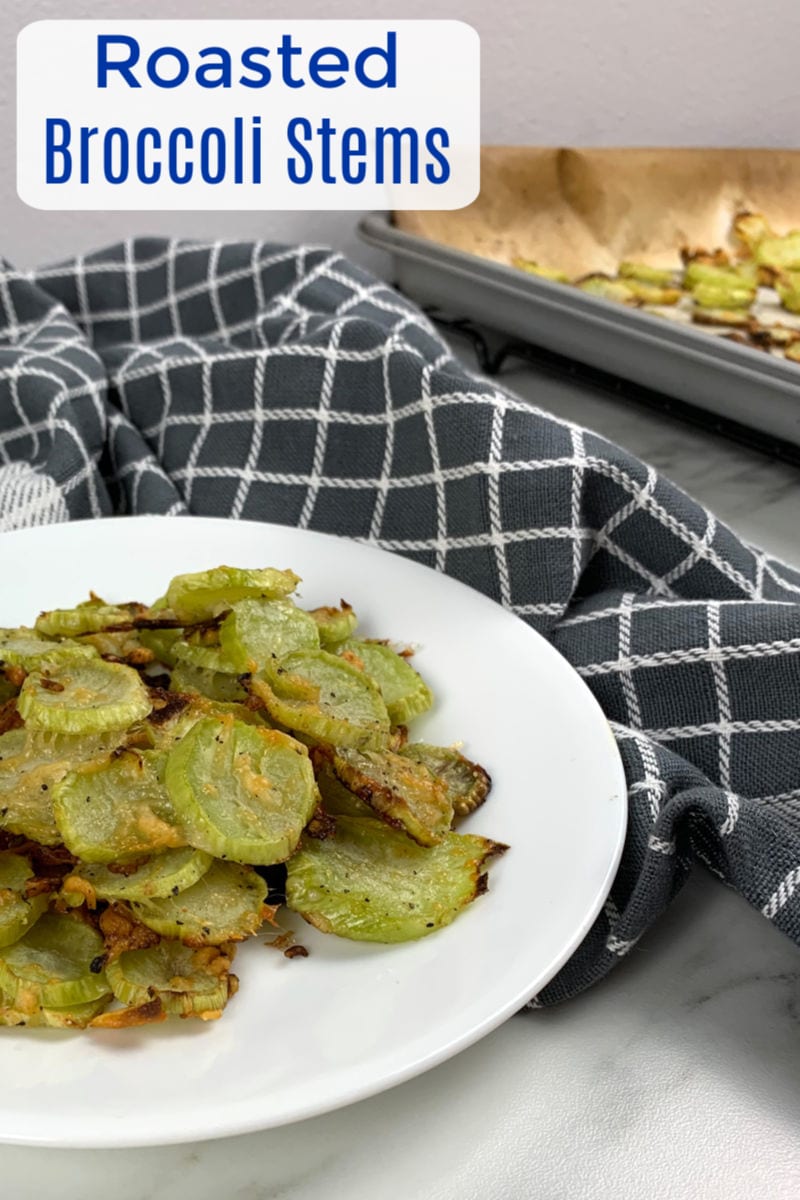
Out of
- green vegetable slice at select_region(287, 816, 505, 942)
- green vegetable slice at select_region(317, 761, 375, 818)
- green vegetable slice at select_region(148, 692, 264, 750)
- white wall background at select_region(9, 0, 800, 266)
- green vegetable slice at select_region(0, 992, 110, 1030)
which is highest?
white wall background at select_region(9, 0, 800, 266)

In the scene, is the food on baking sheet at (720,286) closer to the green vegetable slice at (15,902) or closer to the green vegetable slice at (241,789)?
the green vegetable slice at (241,789)

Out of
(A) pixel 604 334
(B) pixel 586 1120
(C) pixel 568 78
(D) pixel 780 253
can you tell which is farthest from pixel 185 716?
(C) pixel 568 78

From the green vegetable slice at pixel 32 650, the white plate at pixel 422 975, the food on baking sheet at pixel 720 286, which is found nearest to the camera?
the white plate at pixel 422 975

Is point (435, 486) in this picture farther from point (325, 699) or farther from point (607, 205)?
point (607, 205)

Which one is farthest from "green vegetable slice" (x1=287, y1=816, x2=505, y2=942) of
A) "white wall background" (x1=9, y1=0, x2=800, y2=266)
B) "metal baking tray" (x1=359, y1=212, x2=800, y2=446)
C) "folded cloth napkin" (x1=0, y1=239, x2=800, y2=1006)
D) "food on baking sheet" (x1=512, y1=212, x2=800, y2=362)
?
"white wall background" (x1=9, y1=0, x2=800, y2=266)

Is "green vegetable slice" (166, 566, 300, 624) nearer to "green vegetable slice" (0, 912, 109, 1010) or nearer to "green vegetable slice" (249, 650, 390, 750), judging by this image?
"green vegetable slice" (249, 650, 390, 750)

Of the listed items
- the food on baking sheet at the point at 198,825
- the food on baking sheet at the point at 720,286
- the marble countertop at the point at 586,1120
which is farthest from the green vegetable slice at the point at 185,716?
the food on baking sheet at the point at 720,286

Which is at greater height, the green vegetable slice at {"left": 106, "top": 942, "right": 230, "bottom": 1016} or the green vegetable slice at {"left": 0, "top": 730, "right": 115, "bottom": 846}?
the green vegetable slice at {"left": 0, "top": 730, "right": 115, "bottom": 846}

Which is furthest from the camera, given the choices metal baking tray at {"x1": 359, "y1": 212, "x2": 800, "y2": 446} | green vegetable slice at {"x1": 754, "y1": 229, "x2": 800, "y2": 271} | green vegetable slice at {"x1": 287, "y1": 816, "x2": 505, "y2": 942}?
green vegetable slice at {"x1": 754, "y1": 229, "x2": 800, "y2": 271}
